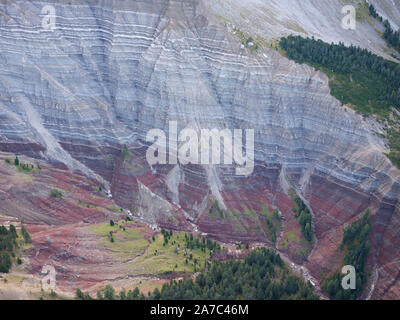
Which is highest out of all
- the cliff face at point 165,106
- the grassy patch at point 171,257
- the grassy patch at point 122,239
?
the cliff face at point 165,106

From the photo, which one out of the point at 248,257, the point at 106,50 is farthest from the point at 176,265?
the point at 106,50

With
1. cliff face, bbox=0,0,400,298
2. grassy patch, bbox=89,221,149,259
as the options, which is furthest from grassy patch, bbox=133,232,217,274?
cliff face, bbox=0,0,400,298

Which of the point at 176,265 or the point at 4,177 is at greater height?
the point at 4,177

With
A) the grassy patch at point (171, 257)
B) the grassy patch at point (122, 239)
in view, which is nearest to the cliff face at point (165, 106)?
the grassy patch at point (171, 257)

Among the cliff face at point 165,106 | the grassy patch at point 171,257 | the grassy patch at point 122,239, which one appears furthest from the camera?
the cliff face at point 165,106

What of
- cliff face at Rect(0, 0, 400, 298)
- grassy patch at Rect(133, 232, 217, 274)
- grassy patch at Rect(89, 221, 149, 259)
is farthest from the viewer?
cliff face at Rect(0, 0, 400, 298)

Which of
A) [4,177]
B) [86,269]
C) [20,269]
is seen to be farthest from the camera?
[4,177]

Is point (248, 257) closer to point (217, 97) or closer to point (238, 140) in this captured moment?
point (238, 140)

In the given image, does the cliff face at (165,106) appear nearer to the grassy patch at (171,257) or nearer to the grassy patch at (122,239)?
the grassy patch at (171,257)

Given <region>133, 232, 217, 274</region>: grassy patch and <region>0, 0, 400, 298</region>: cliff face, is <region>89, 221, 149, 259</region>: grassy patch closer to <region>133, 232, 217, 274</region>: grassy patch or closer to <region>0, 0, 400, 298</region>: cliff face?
<region>133, 232, 217, 274</region>: grassy patch
